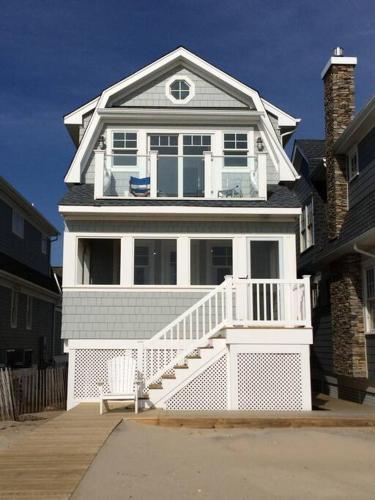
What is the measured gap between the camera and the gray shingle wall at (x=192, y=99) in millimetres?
16578

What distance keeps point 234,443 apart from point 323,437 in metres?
1.57

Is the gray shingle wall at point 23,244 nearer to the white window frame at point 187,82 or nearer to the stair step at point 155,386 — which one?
the white window frame at point 187,82

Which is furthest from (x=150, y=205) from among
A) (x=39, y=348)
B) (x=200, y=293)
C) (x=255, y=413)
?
(x=39, y=348)

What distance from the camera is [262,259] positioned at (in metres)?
16.5

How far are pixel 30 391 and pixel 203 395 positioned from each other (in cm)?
477

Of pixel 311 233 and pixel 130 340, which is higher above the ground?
pixel 311 233

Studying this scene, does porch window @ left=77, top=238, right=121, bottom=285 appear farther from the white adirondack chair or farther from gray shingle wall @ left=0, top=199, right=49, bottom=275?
gray shingle wall @ left=0, top=199, right=49, bottom=275

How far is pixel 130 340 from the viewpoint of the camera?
1427 cm

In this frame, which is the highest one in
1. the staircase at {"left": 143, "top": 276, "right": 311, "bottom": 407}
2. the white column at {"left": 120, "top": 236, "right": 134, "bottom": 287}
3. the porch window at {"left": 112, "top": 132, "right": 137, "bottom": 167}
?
the porch window at {"left": 112, "top": 132, "right": 137, "bottom": 167}

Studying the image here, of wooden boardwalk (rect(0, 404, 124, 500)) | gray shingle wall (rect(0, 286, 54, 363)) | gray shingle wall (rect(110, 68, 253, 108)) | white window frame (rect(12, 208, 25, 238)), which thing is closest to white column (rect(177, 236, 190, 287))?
gray shingle wall (rect(110, 68, 253, 108))

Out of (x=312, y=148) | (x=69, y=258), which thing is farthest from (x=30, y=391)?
(x=312, y=148)

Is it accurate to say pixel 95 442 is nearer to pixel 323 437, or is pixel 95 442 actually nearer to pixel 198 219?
pixel 323 437

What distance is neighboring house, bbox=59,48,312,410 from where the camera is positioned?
40.5 feet

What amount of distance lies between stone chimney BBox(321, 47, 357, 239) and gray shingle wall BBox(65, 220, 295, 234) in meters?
2.13
